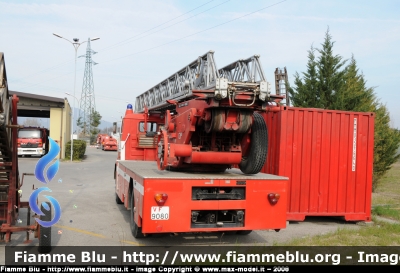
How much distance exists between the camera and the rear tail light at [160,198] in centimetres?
652

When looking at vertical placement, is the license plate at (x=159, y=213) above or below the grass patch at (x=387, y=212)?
above

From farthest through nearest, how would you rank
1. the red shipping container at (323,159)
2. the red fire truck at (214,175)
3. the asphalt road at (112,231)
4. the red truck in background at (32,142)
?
the red truck in background at (32,142)
the red shipping container at (323,159)
the asphalt road at (112,231)
the red fire truck at (214,175)

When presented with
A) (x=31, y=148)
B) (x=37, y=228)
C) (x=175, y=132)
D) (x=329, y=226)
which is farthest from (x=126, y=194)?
(x=31, y=148)

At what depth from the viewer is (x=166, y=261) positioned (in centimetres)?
619

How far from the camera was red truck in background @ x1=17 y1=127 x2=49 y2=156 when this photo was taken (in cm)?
3133

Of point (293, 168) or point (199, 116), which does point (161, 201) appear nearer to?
point (199, 116)

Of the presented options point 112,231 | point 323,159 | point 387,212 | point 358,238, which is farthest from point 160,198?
point 387,212

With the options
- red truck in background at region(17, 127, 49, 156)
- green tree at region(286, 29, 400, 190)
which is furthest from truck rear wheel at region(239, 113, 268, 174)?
red truck in background at region(17, 127, 49, 156)

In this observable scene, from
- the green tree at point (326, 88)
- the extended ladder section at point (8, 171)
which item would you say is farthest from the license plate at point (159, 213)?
the green tree at point (326, 88)

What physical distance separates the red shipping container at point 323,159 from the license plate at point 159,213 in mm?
3968

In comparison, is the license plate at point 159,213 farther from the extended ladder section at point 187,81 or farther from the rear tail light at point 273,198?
the extended ladder section at point 187,81

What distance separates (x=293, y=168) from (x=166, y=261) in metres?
4.68

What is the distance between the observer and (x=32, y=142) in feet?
103

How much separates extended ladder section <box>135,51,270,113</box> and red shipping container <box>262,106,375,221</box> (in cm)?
148
